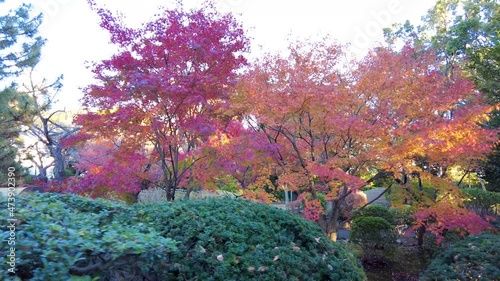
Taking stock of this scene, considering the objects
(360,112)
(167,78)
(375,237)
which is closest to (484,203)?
(375,237)

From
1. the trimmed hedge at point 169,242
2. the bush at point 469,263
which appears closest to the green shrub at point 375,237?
the bush at point 469,263

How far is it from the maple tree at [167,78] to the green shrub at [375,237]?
4.19 m

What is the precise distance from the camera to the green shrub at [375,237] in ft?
25.4

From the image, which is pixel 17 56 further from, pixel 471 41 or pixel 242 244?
pixel 471 41

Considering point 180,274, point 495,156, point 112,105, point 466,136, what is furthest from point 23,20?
point 495,156

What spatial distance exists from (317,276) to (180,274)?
4.18 ft

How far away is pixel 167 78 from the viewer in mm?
5555

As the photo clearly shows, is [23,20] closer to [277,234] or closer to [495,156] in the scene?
[277,234]

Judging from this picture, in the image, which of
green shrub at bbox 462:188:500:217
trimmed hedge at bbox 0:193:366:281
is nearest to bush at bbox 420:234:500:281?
trimmed hedge at bbox 0:193:366:281

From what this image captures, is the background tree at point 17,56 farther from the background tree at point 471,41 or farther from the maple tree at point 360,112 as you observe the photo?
the background tree at point 471,41

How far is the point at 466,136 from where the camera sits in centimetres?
537

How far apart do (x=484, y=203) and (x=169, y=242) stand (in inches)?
474

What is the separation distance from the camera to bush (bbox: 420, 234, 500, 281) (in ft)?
13.2

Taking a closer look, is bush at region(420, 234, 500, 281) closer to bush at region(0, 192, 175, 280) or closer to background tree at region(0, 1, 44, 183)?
bush at region(0, 192, 175, 280)
